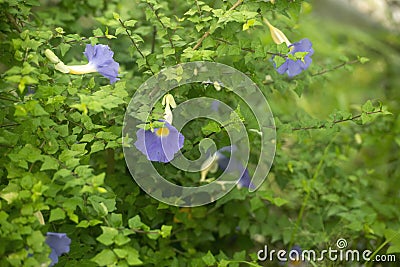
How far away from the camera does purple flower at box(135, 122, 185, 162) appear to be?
1.24 metres

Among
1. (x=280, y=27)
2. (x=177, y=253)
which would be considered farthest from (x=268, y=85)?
(x=177, y=253)

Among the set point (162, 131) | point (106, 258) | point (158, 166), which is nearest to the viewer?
point (106, 258)

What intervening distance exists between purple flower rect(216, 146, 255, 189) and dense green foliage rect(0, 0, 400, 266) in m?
0.04

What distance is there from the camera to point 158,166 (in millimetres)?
1377

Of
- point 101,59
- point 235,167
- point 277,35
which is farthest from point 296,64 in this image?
point 101,59

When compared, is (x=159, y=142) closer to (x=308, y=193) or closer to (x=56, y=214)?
(x=56, y=214)

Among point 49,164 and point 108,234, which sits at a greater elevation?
point 49,164

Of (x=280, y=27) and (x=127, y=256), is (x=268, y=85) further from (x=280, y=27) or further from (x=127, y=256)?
(x=127, y=256)

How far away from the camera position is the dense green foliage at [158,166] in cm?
110

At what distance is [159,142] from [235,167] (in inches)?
16.4

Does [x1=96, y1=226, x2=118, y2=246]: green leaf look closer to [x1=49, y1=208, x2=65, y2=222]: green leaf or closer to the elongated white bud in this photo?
[x1=49, y1=208, x2=65, y2=222]: green leaf

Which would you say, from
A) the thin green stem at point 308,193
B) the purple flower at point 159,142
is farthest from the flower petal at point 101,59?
the thin green stem at point 308,193

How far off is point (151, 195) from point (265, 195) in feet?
1.08

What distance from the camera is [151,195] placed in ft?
4.65
